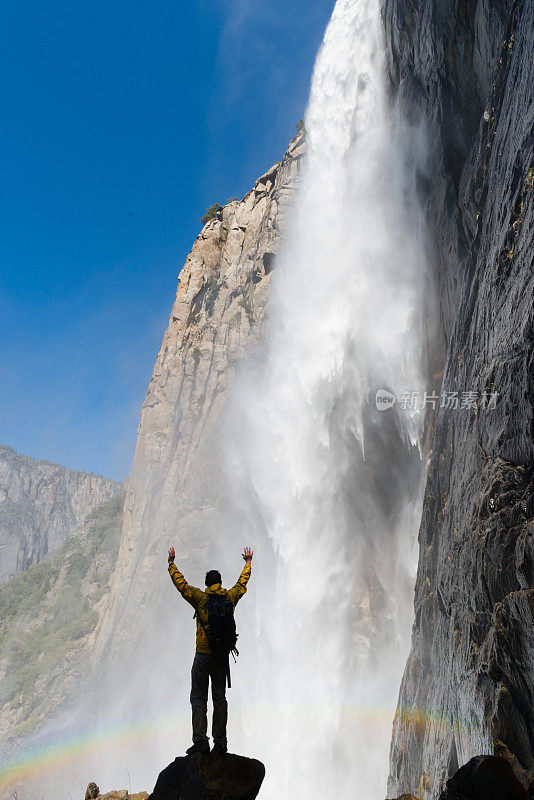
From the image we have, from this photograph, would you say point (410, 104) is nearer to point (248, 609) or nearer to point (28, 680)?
point (248, 609)

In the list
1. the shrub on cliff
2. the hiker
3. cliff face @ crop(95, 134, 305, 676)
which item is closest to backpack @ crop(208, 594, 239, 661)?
the hiker

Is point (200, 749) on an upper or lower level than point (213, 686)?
lower

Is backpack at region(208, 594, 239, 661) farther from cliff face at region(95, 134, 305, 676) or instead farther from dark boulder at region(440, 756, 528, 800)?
cliff face at region(95, 134, 305, 676)

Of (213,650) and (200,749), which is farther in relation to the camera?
(213,650)

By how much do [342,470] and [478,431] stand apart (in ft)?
45.4

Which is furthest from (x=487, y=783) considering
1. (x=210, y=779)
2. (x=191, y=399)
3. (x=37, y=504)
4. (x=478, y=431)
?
(x=37, y=504)

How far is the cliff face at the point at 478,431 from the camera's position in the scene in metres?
5.75

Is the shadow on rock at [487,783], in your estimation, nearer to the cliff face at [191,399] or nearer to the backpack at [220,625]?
the backpack at [220,625]

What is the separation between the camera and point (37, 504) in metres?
120

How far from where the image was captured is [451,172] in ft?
42.7

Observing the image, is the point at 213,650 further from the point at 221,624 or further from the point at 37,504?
the point at 37,504

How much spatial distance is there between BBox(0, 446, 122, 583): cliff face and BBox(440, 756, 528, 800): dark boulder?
116 m

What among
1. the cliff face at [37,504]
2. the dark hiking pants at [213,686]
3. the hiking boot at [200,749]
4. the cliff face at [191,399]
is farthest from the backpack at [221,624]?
the cliff face at [37,504]

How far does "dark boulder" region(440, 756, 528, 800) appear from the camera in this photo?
3.55 metres
